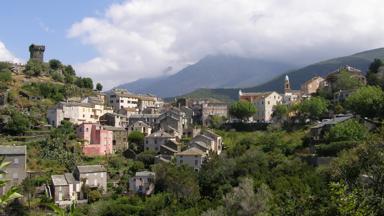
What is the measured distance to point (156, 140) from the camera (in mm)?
58500

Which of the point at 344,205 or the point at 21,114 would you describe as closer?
the point at 344,205

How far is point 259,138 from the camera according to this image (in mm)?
53562

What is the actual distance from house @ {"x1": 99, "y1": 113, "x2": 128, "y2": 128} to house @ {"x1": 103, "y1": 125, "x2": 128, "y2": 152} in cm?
631

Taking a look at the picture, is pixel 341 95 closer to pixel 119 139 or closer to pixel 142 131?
pixel 142 131

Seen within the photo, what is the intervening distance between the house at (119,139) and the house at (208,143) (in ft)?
28.4

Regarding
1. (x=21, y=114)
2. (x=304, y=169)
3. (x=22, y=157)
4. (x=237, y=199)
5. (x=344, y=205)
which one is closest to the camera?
(x=344, y=205)

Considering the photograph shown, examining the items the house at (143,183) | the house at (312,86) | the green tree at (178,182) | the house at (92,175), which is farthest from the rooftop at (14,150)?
the house at (312,86)

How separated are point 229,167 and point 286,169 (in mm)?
5096

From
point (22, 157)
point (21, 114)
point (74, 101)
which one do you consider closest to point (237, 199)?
point (22, 157)

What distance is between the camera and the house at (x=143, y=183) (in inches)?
1827

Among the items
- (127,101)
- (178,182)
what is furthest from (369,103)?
(127,101)

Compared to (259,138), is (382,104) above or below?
above

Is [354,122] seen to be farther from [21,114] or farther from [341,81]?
[21,114]

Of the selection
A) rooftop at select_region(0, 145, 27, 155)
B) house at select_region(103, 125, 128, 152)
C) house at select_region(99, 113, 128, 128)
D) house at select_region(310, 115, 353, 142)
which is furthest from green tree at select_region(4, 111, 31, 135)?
house at select_region(310, 115, 353, 142)
